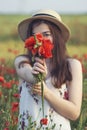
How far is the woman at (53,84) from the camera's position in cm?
359

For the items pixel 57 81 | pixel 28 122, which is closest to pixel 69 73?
pixel 57 81

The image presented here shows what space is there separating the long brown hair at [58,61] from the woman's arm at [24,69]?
6 centimetres

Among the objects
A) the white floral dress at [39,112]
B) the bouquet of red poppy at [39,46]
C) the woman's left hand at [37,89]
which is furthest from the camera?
the white floral dress at [39,112]

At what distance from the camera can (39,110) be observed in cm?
367

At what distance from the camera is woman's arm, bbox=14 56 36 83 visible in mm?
3510

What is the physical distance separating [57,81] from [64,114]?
0.67ft

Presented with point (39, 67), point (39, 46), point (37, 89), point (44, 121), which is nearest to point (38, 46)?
point (39, 46)

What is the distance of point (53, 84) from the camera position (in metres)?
3.68

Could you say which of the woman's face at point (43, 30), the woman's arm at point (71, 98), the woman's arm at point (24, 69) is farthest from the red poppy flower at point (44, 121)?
the woman's face at point (43, 30)

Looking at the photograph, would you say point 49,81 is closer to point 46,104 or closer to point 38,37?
point 46,104

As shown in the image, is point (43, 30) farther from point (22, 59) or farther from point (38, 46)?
point (38, 46)

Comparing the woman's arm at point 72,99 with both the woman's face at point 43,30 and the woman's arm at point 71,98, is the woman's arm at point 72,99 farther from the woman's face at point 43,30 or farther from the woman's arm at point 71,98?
the woman's face at point 43,30

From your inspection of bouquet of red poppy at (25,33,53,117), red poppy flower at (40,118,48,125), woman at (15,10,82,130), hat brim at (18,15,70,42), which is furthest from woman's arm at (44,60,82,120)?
bouquet of red poppy at (25,33,53,117)

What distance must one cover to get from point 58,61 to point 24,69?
0.23m
